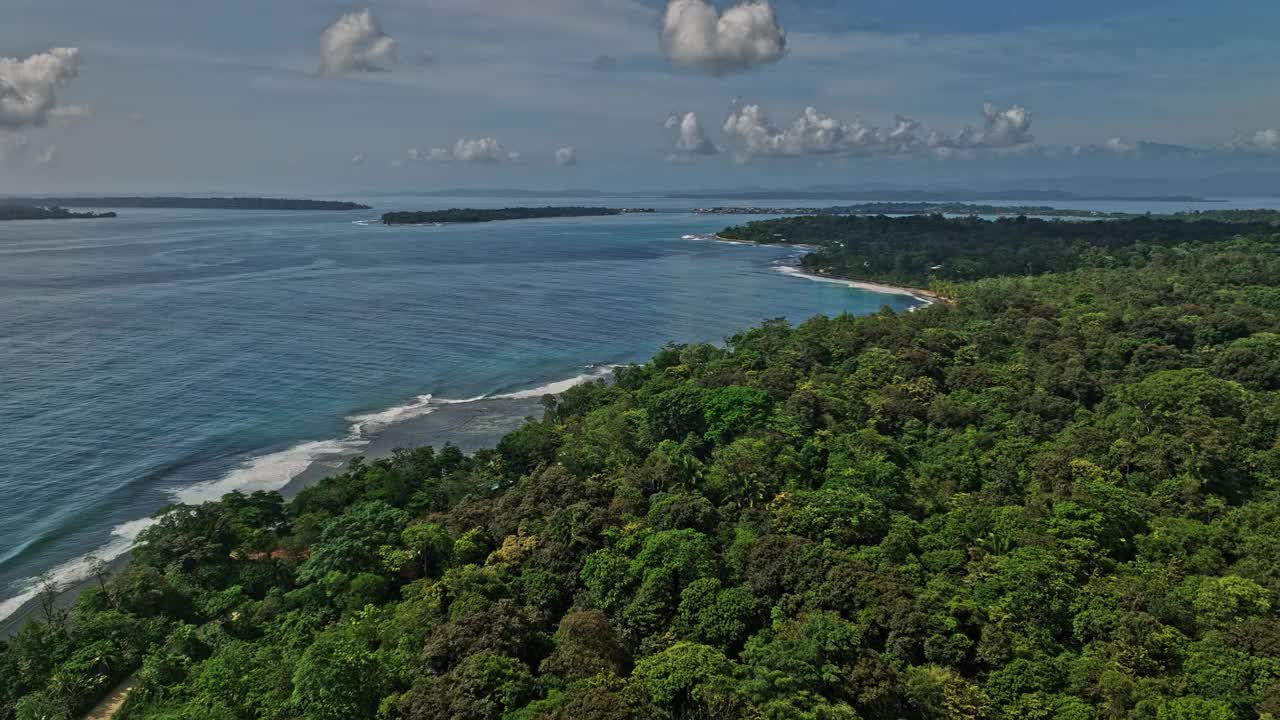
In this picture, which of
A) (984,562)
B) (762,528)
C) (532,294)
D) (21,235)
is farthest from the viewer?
(21,235)

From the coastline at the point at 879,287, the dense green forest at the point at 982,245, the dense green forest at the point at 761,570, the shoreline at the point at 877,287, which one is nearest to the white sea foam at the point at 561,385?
the dense green forest at the point at 761,570

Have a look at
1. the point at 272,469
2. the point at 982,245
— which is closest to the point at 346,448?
the point at 272,469

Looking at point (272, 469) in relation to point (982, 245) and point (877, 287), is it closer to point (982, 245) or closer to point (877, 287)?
point (877, 287)

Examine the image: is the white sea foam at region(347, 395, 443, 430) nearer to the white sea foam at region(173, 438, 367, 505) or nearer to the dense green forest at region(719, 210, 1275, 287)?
the white sea foam at region(173, 438, 367, 505)

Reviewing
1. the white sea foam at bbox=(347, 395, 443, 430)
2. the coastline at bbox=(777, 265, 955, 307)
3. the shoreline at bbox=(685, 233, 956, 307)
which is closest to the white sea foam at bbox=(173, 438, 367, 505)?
the white sea foam at bbox=(347, 395, 443, 430)

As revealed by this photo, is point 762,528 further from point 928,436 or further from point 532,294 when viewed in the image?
point 532,294

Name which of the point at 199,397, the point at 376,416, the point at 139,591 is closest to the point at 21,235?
the point at 199,397
